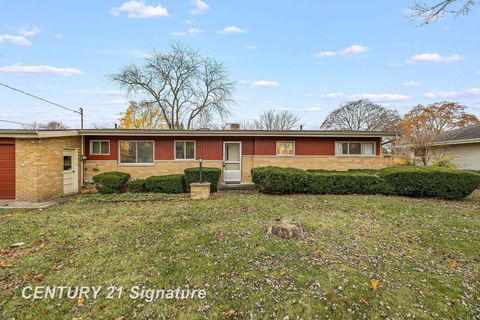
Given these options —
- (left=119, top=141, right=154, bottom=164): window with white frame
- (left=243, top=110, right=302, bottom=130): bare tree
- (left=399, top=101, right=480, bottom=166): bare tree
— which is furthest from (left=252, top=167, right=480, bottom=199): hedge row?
(left=243, top=110, right=302, bottom=130): bare tree

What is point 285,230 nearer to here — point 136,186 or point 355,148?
point 136,186

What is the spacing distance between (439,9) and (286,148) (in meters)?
7.57

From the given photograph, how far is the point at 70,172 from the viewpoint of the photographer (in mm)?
10773

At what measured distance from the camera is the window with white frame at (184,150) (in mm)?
11844

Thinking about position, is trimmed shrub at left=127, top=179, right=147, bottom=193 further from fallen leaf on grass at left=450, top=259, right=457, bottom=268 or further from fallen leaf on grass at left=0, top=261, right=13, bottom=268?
fallen leaf on grass at left=450, top=259, right=457, bottom=268

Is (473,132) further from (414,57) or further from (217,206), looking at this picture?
(217,206)

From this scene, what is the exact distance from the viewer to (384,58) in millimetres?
14312

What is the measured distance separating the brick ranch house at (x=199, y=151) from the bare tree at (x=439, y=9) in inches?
238

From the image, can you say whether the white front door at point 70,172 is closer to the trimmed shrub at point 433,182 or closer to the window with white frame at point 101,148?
the window with white frame at point 101,148

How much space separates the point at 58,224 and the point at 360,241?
702 centimetres

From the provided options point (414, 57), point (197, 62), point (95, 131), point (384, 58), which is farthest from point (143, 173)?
point (197, 62)

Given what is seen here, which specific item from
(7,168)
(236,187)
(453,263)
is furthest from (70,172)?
(453,263)

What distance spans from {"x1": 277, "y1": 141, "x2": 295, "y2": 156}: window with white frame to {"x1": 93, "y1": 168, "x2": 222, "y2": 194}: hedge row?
3613 millimetres

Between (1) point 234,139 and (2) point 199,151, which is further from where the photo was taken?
(1) point 234,139
